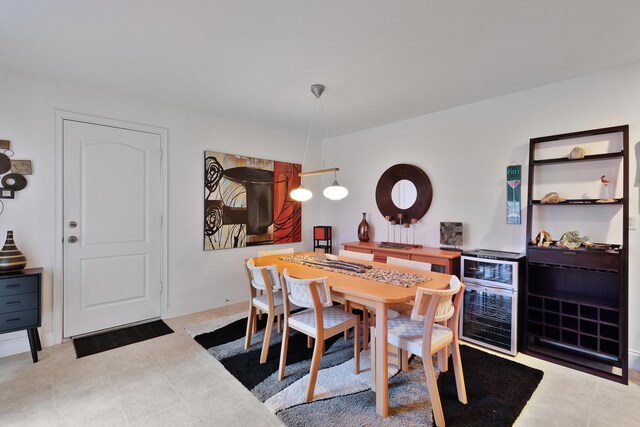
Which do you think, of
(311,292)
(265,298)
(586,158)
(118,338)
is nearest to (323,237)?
(265,298)

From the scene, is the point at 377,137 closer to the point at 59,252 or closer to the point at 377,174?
the point at 377,174

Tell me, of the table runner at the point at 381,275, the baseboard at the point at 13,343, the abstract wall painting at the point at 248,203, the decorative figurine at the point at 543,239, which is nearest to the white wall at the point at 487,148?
the decorative figurine at the point at 543,239

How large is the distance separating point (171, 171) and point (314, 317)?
2464 millimetres

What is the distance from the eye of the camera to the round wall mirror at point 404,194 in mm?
3918

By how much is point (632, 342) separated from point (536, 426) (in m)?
1.43

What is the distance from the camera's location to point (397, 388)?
2.14 meters

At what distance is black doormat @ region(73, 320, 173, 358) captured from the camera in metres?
2.76

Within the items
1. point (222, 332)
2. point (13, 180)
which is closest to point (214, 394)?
point (222, 332)

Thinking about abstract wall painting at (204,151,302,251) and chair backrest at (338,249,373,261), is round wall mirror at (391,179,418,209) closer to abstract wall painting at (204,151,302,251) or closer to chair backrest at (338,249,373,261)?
chair backrest at (338,249,373,261)

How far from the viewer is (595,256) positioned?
2.37 metres

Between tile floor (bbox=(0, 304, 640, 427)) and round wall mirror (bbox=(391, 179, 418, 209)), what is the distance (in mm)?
1994

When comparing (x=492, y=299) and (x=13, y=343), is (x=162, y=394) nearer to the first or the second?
(x=13, y=343)

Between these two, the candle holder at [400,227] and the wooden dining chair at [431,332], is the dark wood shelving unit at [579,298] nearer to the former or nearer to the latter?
the wooden dining chair at [431,332]

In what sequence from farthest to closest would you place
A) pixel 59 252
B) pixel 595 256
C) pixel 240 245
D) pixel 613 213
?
Answer: pixel 240 245 < pixel 59 252 < pixel 613 213 < pixel 595 256
